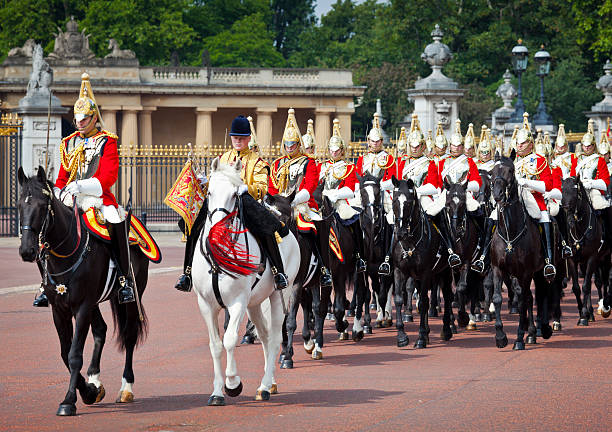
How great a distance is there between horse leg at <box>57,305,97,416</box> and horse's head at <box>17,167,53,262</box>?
69cm

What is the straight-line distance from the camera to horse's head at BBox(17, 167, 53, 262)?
8930 millimetres

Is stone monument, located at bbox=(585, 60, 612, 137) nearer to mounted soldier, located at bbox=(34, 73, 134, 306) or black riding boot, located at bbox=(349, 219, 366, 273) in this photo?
black riding boot, located at bbox=(349, 219, 366, 273)

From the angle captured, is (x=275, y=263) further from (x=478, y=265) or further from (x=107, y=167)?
(x=478, y=265)

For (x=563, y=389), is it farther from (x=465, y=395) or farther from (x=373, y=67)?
(x=373, y=67)

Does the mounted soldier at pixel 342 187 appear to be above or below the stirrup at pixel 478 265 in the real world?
above

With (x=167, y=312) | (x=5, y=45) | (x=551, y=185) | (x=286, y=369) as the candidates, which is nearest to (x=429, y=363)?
(x=286, y=369)

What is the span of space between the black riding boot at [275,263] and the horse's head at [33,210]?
6.10 ft

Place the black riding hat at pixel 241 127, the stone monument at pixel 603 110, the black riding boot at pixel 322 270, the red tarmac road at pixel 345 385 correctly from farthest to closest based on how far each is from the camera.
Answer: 1. the stone monument at pixel 603 110
2. the black riding boot at pixel 322 270
3. the black riding hat at pixel 241 127
4. the red tarmac road at pixel 345 385

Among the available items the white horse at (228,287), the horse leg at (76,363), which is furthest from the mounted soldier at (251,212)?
the horse leg at (76,363)

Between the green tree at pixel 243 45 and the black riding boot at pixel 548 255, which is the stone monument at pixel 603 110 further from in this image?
the green tree at pixel 243 45

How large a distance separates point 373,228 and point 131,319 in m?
5.12

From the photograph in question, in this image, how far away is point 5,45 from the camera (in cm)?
6253

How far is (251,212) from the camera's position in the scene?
9.59 metres

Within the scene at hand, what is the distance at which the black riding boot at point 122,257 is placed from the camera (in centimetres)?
988
